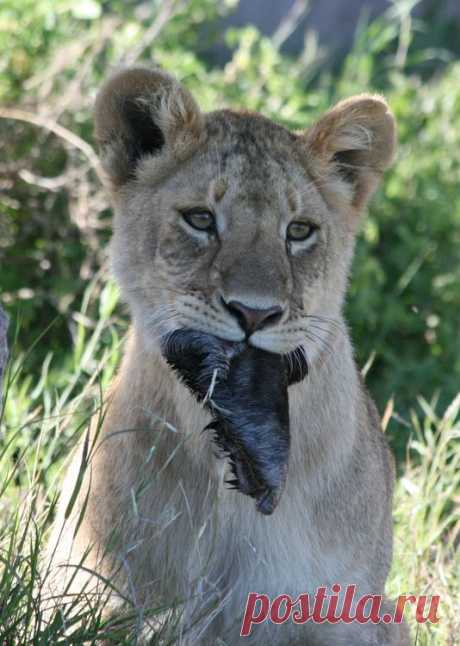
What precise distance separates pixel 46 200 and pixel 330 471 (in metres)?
2.73

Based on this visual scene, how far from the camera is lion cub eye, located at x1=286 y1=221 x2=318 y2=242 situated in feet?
10.2

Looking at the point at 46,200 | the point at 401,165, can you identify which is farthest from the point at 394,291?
the point at 46,200

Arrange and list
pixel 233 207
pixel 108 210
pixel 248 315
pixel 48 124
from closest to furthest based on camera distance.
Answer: pixel 248 315 → pixel 233 207 → pixel 48 124 → pixel 108 210

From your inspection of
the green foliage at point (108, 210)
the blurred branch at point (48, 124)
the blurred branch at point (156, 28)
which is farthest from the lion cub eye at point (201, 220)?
the blurred branch at point (156, 28)

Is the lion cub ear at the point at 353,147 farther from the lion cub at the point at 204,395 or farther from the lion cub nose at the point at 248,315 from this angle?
the lion cub nose at the point at 248,315

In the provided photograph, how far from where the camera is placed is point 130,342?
133 inches

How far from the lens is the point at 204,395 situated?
9.26 ft

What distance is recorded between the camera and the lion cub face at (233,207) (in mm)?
2865

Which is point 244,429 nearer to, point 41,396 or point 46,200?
point 41,396

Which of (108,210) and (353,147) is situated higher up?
(353,147)

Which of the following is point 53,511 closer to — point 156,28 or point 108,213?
point 108,213

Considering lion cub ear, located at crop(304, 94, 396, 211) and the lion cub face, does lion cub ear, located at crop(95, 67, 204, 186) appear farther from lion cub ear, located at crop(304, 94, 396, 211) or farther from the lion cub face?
lion cub ear, located at crop(304, 94, 396, 211)

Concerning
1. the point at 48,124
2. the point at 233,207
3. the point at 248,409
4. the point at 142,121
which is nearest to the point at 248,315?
the point at 248,409

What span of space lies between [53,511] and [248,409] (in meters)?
0.76
